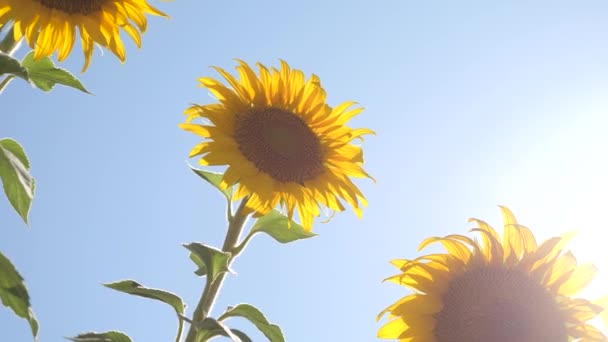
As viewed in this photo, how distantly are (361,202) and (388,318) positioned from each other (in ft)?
2.37

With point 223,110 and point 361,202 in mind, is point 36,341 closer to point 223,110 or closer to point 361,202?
point 223,110

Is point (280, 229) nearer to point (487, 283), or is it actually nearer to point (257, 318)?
point (257, 318)

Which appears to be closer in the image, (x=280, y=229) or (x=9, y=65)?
(x=9, y=65)

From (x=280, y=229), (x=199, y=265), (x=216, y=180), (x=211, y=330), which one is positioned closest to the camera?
(x=211, y=330)

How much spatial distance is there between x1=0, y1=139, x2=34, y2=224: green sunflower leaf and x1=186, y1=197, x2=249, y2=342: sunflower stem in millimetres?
874

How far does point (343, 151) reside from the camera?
4180 mm

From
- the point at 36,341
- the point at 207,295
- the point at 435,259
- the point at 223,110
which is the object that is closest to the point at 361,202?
the point at 435,259

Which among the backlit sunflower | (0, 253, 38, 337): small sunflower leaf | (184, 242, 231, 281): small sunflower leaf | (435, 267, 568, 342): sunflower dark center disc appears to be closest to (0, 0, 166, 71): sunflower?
the backlit sunflower

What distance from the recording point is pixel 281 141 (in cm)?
415

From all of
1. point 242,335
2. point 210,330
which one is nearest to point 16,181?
point 210,330

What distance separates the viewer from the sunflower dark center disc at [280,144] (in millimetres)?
3973

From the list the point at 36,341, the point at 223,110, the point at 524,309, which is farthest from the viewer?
the point at 223,110

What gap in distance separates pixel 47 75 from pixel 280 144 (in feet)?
4.77

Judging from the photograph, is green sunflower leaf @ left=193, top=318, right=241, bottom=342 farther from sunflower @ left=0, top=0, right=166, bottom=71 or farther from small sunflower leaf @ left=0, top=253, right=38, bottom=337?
sunflower @ left=0, top=0, right=166, bottom=71
